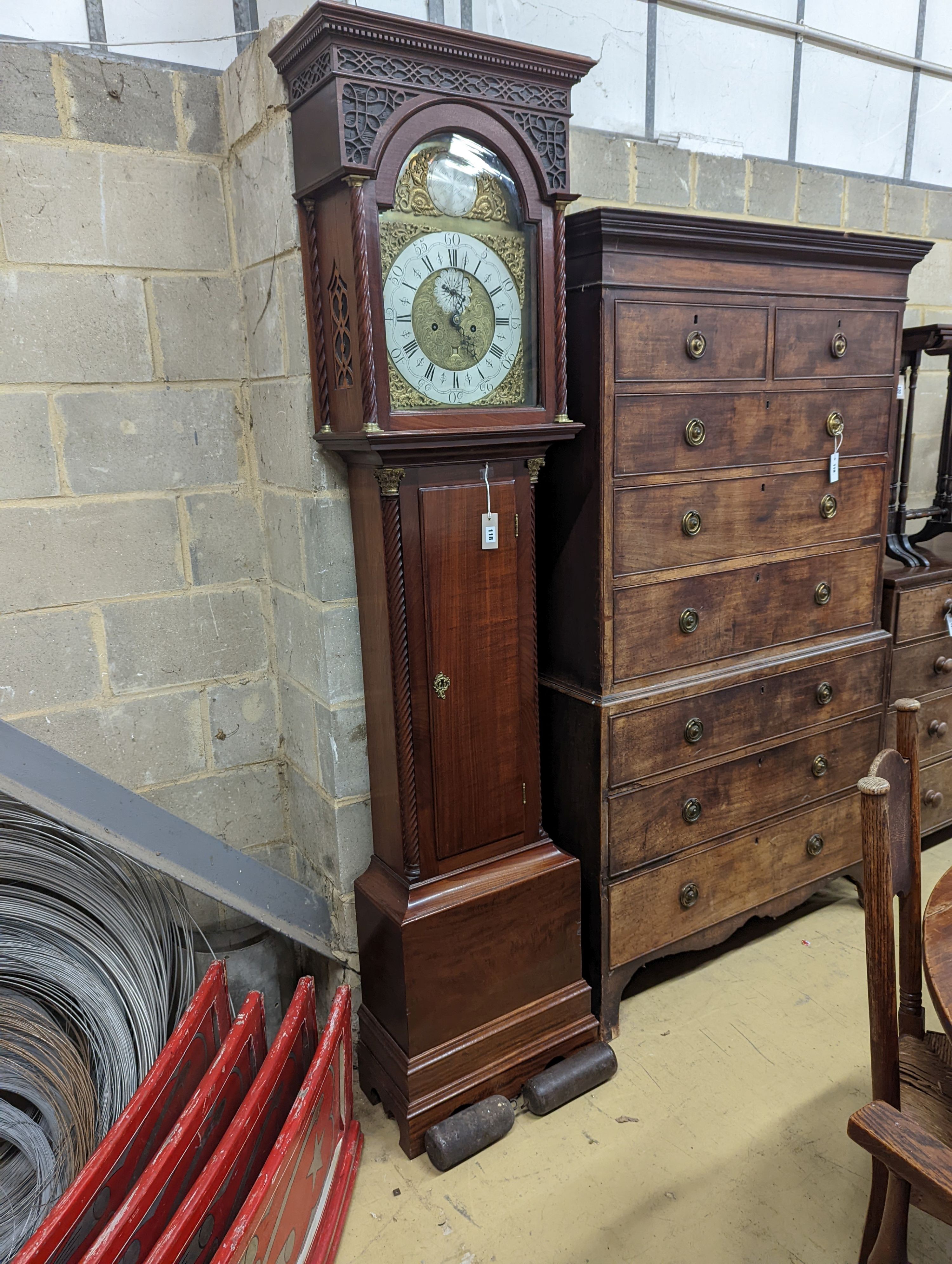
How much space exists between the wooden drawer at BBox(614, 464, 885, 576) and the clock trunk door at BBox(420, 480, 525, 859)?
0.31m

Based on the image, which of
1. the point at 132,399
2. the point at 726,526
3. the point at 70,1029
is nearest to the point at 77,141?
the point at 132,399

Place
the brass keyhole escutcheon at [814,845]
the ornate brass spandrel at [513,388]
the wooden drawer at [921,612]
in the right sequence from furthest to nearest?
the wooden drawer at [921,612] < the brass keyhole escutcheon at [814,845] < the ornate brass spandrel at [513,388]

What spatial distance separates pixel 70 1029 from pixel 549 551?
1.56 meters

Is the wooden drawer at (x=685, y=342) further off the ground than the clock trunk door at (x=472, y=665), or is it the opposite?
the wooden drawer at (x=685, y=342)

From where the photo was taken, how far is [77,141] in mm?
1888

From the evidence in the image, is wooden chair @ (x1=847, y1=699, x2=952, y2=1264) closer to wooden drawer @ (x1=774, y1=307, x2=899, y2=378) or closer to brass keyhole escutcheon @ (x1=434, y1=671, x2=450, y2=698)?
brass keyhole escutcheon @ (x1=434, y1=671, x2=450, y2=698)

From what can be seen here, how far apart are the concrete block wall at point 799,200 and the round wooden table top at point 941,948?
4.39ft

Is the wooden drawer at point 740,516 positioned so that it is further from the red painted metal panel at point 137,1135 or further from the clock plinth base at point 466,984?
the red painted metal panel at point 137,1135

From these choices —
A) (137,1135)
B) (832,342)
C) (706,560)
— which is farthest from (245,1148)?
(832,342)

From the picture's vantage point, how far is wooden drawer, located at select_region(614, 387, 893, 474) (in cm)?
201

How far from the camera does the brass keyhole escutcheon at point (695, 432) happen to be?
206cm

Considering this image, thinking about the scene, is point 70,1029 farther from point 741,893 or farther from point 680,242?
point 680,242

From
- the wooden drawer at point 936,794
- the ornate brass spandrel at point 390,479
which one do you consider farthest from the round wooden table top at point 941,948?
the wooden drawer at point 936,794

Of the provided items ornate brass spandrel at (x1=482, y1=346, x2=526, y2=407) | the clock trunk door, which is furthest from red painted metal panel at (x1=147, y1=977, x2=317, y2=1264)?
ornate brass spandrel at (x1=482, y1=346, x2=526, y2=407)
